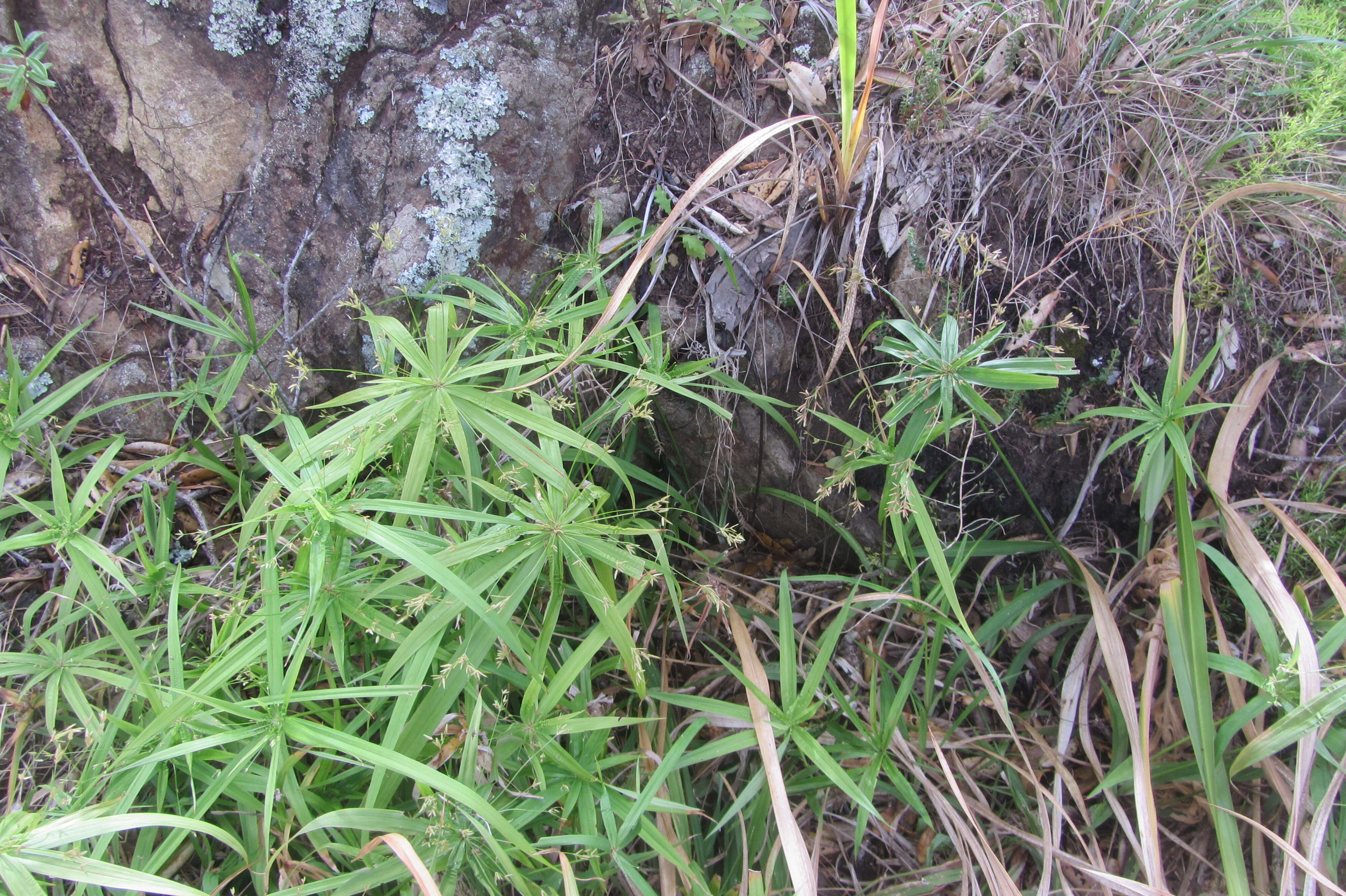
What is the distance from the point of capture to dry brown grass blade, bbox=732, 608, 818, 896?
1.21 meters

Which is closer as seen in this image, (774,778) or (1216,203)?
(774,778)

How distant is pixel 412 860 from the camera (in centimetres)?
103

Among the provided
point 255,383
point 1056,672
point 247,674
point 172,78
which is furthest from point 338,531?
point 1056,672

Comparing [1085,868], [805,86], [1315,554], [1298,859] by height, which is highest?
[805,86]

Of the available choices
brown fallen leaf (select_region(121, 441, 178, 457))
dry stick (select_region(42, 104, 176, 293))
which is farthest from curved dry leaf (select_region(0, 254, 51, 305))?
brown fallen leaf (select_region(121, 441, 178, 457))

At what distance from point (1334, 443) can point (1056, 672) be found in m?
0.84

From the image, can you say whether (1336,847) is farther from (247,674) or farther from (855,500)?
(247,674)

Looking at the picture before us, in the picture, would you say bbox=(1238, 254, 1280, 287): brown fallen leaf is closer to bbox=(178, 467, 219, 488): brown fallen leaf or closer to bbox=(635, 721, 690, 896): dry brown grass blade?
bbox=(635, 721, 690, 896): dry brown grass blade

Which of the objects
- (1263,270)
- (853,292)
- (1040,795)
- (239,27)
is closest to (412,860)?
(1040,795)

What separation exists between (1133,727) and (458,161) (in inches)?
77.8

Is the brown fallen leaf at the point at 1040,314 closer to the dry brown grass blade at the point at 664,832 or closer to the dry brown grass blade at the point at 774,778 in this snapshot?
the dry brown grass blade at the point at 774,778

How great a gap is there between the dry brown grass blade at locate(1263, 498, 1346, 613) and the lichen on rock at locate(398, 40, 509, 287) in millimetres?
1934

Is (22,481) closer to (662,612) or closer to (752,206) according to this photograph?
(662,612)

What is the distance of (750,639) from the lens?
1.53 metres
